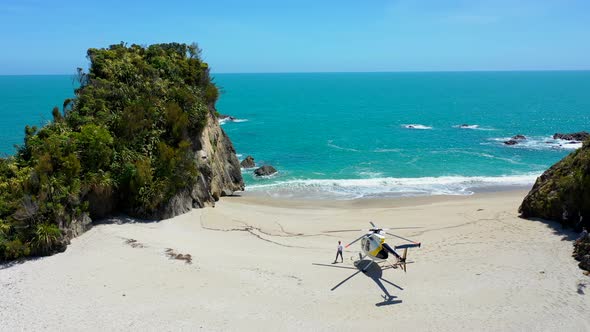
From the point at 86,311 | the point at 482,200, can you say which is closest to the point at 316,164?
the point at 482,200

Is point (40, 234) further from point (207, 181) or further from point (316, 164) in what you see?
point (316, 164)

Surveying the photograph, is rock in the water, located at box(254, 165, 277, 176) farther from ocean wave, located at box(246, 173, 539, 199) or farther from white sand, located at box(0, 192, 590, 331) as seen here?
white sand, located at box(0, 192, 590, 331)

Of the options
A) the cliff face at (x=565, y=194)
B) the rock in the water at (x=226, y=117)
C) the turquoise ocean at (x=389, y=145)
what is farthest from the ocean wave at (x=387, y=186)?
the rock in the water at (x=226, y=117)

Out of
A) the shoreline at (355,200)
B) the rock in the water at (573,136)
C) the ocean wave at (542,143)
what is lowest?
the shoreline at (355,200)

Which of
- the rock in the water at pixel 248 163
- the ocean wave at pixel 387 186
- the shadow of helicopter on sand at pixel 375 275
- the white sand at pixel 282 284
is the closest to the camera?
the white sand at pixel 282 284

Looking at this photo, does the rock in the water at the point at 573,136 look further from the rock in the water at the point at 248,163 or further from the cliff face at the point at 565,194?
the rock in the water at the point at 248,163

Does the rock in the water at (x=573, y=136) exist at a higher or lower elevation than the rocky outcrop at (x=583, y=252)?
higher

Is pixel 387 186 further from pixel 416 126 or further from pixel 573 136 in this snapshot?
pixel 416 126
